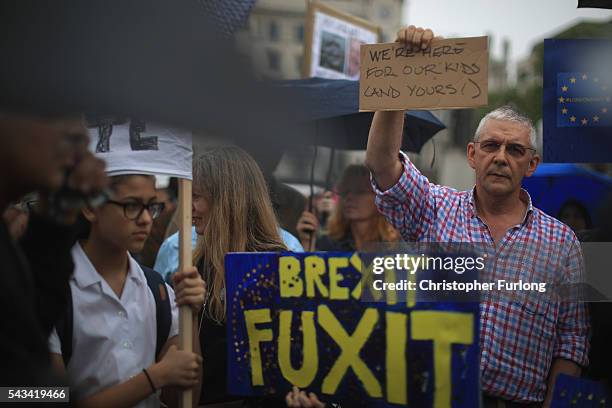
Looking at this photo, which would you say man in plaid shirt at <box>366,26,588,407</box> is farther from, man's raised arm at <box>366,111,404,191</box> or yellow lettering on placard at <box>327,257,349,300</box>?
yellow lettering on placard at <box>327,257,349,300</box>

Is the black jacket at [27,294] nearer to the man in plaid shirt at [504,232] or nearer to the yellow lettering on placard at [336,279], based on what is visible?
the yellow lettering on placard at [336,279]

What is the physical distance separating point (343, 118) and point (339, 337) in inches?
88.5

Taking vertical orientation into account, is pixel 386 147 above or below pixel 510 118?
below

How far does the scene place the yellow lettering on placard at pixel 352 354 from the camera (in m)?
2.48

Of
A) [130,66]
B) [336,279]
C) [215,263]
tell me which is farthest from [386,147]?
[130,66]

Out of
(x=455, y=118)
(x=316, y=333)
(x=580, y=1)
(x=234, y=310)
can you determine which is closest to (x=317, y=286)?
(x=316, y=333)

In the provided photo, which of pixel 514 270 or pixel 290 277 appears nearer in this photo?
pixel 290 277

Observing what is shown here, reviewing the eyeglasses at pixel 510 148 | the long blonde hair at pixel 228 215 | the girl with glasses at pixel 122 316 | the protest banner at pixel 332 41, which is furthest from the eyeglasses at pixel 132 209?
the protest banner at pixel 332 41

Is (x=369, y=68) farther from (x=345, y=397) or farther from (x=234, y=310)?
(x=345, y=397)

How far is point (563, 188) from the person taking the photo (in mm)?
5809

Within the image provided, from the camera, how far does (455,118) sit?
17516 mm

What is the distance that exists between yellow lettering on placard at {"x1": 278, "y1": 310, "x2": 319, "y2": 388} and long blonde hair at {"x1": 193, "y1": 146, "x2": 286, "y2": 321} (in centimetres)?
38

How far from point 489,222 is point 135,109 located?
195 cm

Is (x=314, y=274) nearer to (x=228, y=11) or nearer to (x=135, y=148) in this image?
(x=135, y=148)
